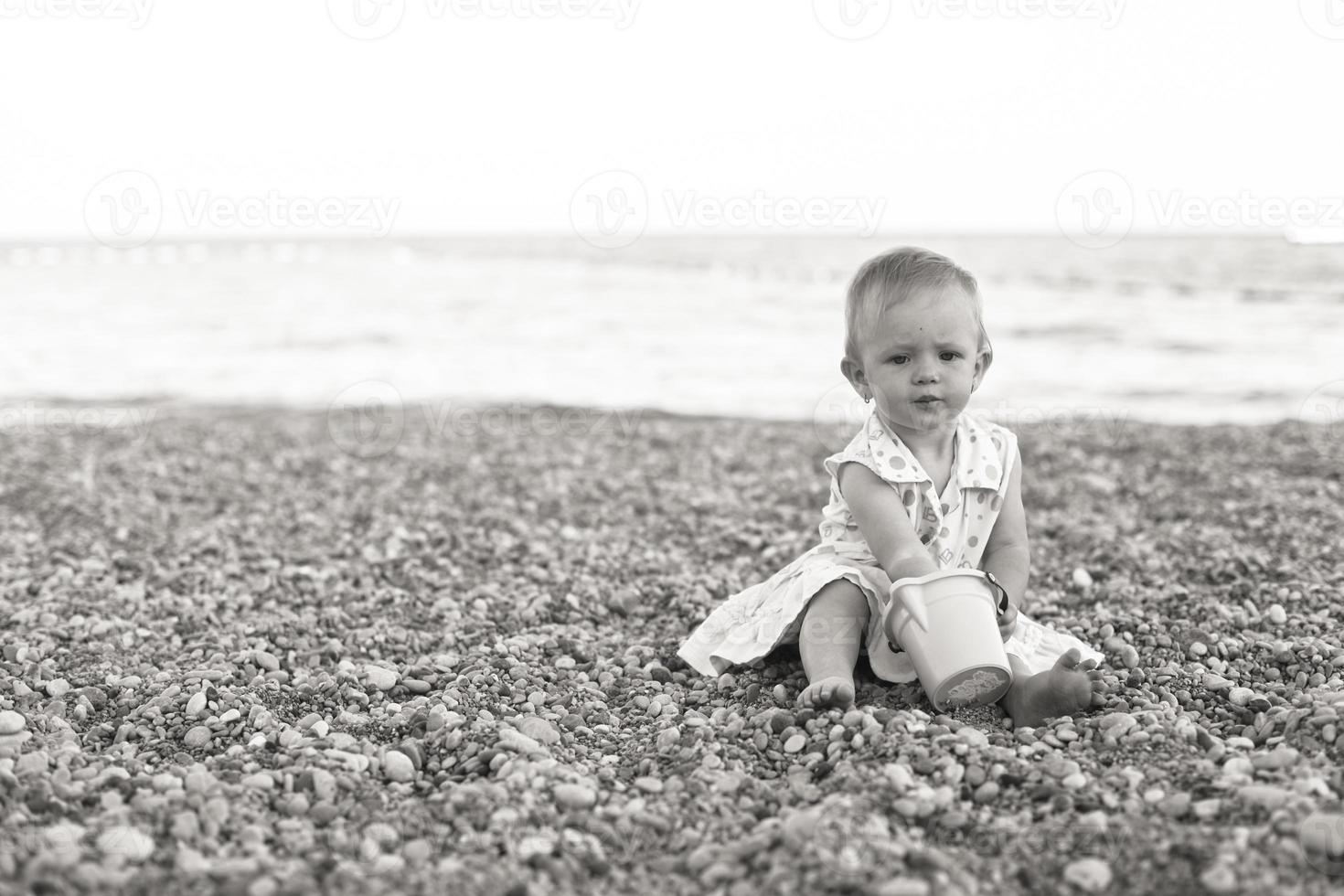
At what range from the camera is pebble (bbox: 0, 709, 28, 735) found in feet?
9.19

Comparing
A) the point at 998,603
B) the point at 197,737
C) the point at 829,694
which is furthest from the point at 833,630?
the point at 197,737

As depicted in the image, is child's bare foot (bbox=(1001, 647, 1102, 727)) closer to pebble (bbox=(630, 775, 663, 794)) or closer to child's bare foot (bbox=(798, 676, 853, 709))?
child's bare foot (bbox=(798, 676, 853, 709))

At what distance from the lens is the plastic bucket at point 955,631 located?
276 cm

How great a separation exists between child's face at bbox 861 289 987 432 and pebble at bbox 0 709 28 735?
101 inches

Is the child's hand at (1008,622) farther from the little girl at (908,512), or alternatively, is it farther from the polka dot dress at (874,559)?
the polka dot dress at (874,559)

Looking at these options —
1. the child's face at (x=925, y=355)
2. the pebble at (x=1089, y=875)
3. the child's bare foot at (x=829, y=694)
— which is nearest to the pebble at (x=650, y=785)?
the child's bare foot at (x=829, y=694)

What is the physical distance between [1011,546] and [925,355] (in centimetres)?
76

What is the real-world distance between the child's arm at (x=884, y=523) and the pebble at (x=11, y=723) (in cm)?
239

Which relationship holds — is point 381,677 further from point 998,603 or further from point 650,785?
point 998,603

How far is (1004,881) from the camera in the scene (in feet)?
6.80

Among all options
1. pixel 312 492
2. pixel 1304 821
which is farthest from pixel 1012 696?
pixel 312 492

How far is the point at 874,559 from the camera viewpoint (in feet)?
10.7

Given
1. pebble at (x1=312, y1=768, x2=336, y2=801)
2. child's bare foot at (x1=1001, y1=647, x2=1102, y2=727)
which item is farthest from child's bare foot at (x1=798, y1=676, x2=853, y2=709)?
pebble at (x1=312, y1=768, x2=336, y2=801)

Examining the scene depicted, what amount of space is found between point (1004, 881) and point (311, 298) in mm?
20452
